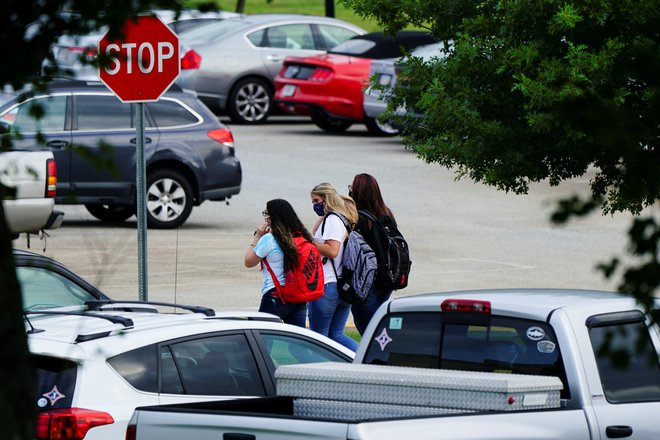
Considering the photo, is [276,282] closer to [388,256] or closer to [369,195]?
[388,256]

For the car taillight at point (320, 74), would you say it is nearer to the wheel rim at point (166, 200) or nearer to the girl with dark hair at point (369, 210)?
the wheel rim at point (166, 200)

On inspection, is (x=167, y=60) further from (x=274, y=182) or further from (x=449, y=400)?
(x=274, y=182)

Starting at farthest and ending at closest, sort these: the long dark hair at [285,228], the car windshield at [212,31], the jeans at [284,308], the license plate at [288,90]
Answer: the car windshield at [212,31]
the license plate at [288,90]
the jeans at [284,308]
the long dark hair at [285,228]

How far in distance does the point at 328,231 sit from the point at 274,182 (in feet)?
35.8

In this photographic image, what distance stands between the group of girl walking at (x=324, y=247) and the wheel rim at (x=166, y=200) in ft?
22.8

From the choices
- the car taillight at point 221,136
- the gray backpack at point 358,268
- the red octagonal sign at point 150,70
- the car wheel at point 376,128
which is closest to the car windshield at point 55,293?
the red octagonal sign at point 150,70

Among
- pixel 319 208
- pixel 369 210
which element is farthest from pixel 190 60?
pixel 369 210

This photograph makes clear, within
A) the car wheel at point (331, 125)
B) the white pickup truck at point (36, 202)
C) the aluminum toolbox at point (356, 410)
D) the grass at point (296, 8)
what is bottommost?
the car wheel at point (331, 125)

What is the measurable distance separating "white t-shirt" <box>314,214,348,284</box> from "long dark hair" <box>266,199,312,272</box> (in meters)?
0.36

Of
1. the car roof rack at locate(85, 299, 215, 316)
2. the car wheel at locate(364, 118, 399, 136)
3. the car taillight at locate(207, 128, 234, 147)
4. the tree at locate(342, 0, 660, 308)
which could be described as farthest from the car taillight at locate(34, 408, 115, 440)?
the car wheel at locate(364, 118, 399, 136)

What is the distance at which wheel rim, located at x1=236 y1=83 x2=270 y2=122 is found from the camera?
27.5m

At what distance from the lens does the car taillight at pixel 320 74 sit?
25.8 metres

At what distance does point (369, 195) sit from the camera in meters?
11.2

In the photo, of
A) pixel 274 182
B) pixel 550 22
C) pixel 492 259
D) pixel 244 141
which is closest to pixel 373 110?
pixel 244 141
